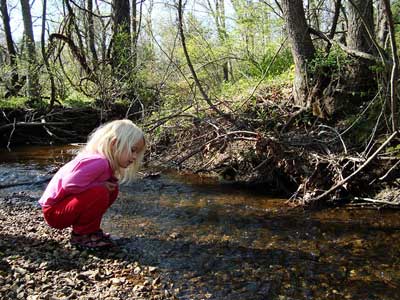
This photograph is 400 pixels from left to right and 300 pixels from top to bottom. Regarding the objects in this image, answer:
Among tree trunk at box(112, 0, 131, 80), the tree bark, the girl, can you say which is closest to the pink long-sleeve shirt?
the girl

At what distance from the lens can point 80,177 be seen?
10.2 ft

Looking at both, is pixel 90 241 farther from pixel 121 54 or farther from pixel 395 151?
pixel 121 54

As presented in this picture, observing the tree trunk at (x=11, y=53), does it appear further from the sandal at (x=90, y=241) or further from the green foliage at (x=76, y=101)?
the sandal at (x=90, y=241)

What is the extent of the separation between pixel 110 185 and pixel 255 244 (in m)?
1.35

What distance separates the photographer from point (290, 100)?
21.4ft

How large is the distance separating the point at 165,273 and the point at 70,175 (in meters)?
0.99

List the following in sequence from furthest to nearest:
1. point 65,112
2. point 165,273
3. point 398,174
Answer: point 65,112
point 398,174
point 165,273

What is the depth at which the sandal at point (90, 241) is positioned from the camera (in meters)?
3.36

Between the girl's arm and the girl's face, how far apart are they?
0.12m

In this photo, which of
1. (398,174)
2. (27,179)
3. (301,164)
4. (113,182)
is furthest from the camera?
(27,179)

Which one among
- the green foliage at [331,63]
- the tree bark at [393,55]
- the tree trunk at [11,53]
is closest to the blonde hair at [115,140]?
the tree bark at [393,55]

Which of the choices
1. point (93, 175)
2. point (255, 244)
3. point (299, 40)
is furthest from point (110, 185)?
point (299, 40)

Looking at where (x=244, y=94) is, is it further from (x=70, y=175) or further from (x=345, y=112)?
(x=70, y=175)

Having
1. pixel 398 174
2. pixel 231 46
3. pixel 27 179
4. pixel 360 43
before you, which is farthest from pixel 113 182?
pixel 231 46
